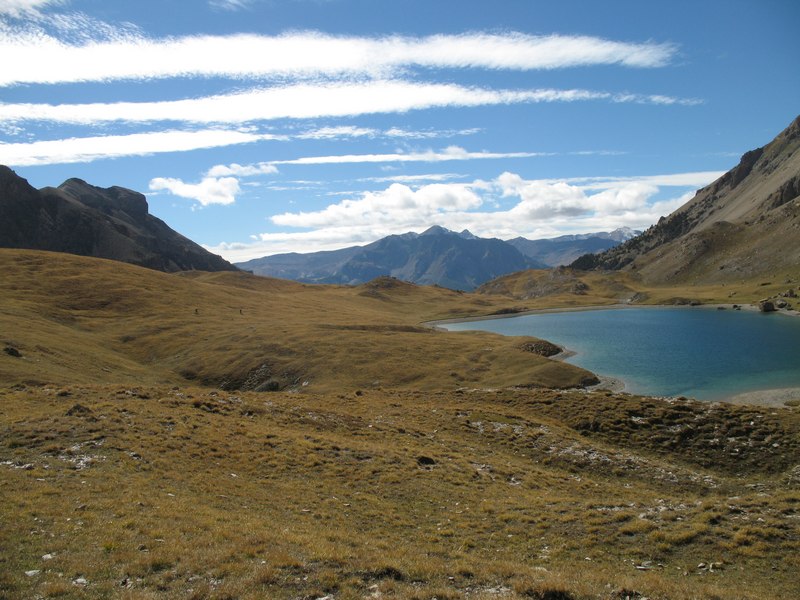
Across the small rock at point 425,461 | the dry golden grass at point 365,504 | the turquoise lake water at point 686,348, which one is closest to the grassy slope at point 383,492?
the dry golden grass at point 365,504

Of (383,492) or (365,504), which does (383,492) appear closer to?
(383,492)

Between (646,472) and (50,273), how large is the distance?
14616 centimetres

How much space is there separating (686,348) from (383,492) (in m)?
99.6

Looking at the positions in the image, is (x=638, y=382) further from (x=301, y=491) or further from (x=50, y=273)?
(x=50, y=273)

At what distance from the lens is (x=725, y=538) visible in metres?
20.5

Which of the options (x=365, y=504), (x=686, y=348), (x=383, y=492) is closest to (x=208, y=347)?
(x=383, y=492)

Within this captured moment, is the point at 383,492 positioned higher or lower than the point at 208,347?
lower

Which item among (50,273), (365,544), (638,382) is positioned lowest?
(638,382)

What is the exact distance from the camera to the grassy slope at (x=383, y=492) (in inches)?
615

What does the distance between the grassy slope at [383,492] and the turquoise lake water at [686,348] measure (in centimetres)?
3019

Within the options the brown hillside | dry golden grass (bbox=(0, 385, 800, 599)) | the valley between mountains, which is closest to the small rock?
the valley between mountains

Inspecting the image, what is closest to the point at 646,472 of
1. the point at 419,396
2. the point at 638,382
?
the point at 419,396

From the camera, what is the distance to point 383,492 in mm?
27406

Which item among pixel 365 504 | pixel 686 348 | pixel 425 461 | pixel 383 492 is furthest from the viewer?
pixel 686 348
